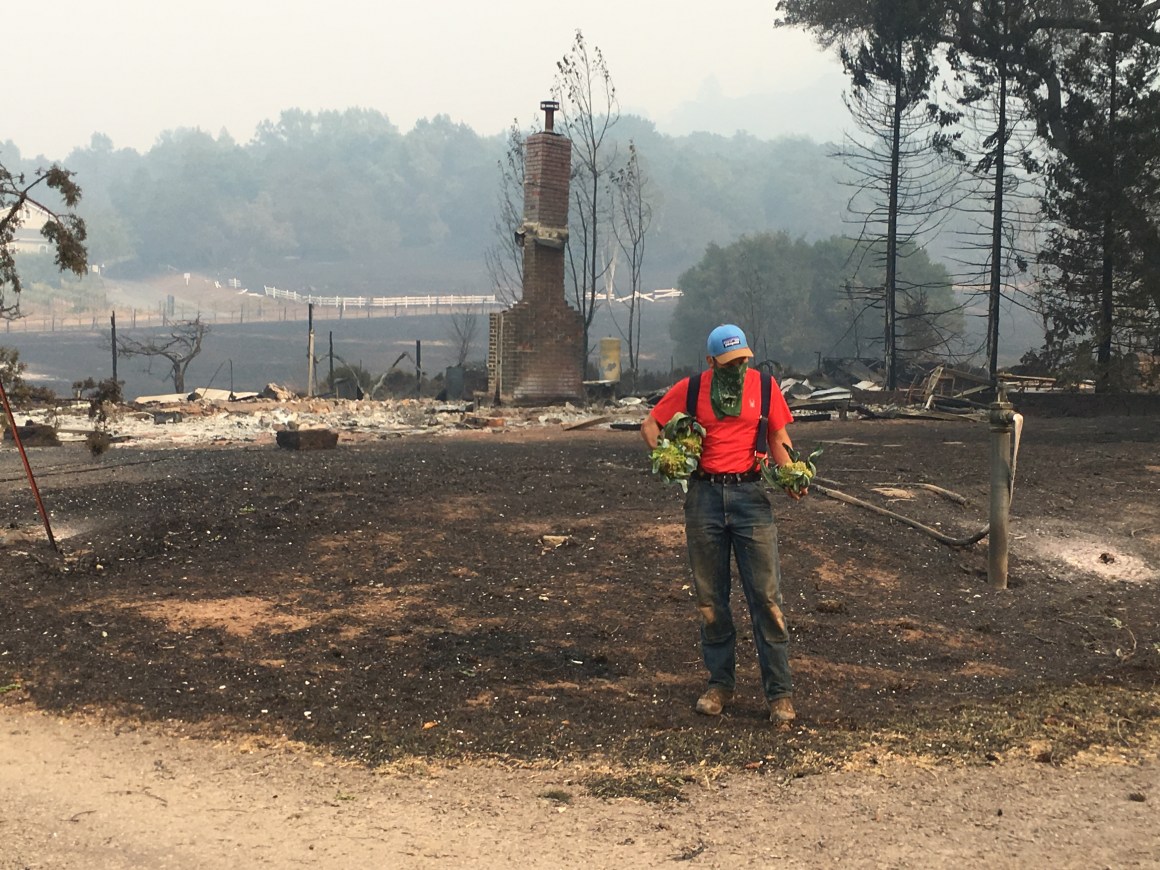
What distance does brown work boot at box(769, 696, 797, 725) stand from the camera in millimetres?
5984

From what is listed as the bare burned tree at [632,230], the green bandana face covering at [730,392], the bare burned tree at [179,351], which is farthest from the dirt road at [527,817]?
the bare burned tree at [632,230]

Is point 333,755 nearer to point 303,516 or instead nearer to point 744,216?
point 303,516

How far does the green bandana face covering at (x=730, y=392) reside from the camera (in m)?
6.03

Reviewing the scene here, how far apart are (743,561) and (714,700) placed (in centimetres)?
76

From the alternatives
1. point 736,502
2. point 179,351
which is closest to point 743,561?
point 736,502

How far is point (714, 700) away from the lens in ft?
20.3

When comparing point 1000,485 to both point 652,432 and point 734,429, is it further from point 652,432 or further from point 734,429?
point 652,432

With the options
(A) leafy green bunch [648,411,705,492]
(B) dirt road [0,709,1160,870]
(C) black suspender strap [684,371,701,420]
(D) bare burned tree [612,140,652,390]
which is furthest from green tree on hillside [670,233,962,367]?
(B) dirt road [0,709,1160,870]

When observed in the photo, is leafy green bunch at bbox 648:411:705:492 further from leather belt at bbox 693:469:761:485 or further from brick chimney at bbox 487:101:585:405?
brick chimney at bbox 487:101:585:405

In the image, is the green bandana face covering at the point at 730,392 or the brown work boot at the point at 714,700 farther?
the brown work boot at the point at 714,700

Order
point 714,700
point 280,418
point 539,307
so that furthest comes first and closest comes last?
1. point 539,307
2. point 280,418
3. point 714,700

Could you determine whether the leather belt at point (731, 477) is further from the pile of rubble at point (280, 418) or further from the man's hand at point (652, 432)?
the pile of rubble at point (280, 418)

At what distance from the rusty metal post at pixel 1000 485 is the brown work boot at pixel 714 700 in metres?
3.86

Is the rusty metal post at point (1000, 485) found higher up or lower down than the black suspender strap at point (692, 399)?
lower down
